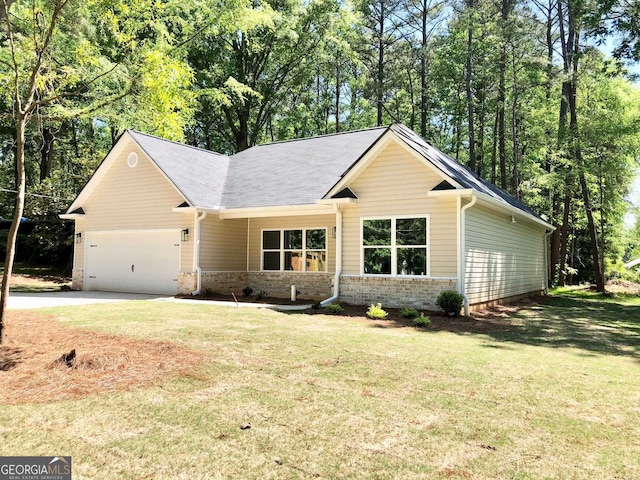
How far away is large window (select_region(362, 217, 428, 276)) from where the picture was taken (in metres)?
11.9

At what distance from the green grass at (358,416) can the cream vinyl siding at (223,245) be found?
25.7 feet

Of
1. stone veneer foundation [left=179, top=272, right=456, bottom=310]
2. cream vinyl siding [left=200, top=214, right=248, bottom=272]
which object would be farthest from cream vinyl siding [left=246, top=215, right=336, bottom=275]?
stone veneer foundation [left=179, top=272, right=456, bottom=310]

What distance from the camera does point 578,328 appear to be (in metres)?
10.1

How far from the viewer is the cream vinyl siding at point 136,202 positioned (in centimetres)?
1529

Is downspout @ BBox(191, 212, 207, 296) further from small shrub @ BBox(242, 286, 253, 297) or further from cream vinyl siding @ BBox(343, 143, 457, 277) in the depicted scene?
cream vinyl siding @ BBox(343, 143, 457, 277)

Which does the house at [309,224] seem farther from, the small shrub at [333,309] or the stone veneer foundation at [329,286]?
the small shrub at [333,309]

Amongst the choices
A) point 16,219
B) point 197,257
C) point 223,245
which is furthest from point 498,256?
point 16,219

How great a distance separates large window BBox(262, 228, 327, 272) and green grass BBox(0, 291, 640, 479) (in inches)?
306

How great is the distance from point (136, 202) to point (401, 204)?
980 cm

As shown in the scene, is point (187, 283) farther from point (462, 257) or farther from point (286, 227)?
point (462, 257)

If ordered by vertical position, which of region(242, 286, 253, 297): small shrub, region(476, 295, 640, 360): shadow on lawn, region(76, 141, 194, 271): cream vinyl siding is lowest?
region(476, 295, 640, 360): shadow on lawn

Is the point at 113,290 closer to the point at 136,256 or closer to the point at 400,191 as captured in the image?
the point at 136,256

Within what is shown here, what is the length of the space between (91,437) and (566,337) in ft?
27.9

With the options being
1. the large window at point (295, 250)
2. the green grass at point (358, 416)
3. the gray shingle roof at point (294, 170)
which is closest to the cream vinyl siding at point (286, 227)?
the large window at point (295, 250)
